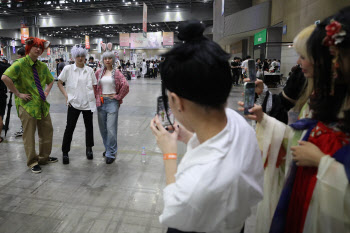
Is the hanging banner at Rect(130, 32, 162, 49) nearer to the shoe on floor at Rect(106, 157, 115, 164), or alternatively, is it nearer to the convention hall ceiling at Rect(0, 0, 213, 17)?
the convention hall ceiling at Rect(0, 0, 213, 17)

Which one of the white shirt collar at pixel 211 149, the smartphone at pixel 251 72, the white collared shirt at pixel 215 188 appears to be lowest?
the white collared shirt at pixel 215 188

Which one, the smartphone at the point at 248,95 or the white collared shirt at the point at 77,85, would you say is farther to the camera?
the white collared shirt at the point at 77,85

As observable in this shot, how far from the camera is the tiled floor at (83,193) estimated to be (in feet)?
7.12

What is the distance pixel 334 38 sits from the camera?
897 mm

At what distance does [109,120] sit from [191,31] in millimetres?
2850

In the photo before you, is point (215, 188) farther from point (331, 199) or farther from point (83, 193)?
point (83, 193)

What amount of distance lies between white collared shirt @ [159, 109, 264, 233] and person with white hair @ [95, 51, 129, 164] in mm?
2790

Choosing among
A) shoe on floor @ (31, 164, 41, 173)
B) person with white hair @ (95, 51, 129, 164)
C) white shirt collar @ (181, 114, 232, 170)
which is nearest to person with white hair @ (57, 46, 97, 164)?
person with white hair @ (95, 51, 129, 164)

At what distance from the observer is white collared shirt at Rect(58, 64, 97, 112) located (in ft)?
11.2

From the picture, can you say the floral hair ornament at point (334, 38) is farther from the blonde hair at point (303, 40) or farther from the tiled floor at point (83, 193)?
the tiled floor at point (83, 193)

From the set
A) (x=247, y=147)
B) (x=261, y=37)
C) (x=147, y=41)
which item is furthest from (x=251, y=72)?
(x=147, y=41)

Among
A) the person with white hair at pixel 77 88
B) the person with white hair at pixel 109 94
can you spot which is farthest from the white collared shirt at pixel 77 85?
the person with white hair at pixel 109 94

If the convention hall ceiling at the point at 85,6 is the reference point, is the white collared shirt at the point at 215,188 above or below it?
below

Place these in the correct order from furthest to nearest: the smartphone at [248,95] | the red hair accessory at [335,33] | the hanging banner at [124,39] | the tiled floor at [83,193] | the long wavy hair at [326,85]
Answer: the hanging banner at [124,39] → the tiled floor at [83,193] → the smartphone at [248,95] → the long wavy hair at [326,85] → the red hair accessory at [335,33]
